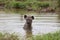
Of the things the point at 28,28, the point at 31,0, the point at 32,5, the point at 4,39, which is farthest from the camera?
the point at 31,0

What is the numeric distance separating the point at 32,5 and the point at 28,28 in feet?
42.3

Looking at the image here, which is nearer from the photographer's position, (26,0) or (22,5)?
(22,5)

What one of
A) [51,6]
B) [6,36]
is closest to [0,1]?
[51,6]

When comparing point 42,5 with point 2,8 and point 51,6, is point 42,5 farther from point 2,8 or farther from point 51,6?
point 2,8

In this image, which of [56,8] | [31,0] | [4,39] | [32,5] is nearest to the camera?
[4,39]

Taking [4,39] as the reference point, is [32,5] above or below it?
below

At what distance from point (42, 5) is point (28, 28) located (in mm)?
12314

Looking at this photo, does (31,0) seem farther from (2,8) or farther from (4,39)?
(4,39)

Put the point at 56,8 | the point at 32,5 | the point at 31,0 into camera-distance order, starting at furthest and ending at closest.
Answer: the point at 31,0 → the point at 32,5 → the point at 56,8

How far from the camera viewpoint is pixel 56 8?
25.4 metres

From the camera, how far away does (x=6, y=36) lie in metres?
9.92

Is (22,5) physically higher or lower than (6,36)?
lower

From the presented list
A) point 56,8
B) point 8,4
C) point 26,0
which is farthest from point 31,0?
point 56,8

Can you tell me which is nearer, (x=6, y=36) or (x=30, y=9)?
(x=6, y=36)
